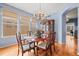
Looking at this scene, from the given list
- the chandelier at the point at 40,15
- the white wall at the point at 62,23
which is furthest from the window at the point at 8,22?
the white wall at the point at 62,23

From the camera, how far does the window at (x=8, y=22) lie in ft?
7.05

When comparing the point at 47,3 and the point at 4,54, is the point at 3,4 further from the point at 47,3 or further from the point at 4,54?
the point at 4,54

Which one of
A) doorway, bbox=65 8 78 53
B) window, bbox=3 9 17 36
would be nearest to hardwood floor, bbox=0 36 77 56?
doorway, bbox=65 8 78 53

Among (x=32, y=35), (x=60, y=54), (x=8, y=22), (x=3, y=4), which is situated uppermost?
(x=3, y=4)

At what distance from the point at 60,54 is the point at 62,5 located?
1.14 meters

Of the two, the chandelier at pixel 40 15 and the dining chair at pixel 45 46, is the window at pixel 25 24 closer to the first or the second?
the chandelier at pixel 40 15

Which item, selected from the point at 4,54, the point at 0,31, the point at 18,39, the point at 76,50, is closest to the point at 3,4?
the point at 0,31

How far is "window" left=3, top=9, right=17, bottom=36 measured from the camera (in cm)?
215

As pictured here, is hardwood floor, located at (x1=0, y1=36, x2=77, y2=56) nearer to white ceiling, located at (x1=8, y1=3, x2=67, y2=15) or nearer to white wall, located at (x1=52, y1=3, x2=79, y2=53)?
white wall, located at (x1=52, y1=3, x2=79, y2=53)

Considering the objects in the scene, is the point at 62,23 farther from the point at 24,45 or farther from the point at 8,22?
the point at 8,22

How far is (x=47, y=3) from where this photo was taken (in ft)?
7.22

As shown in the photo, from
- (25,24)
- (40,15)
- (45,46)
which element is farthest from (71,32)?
(25,24)

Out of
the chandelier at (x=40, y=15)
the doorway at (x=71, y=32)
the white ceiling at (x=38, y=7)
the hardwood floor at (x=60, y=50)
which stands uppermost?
the white ceiling at (x=38, y=7)

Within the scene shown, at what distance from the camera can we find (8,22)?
2172 millimetres
